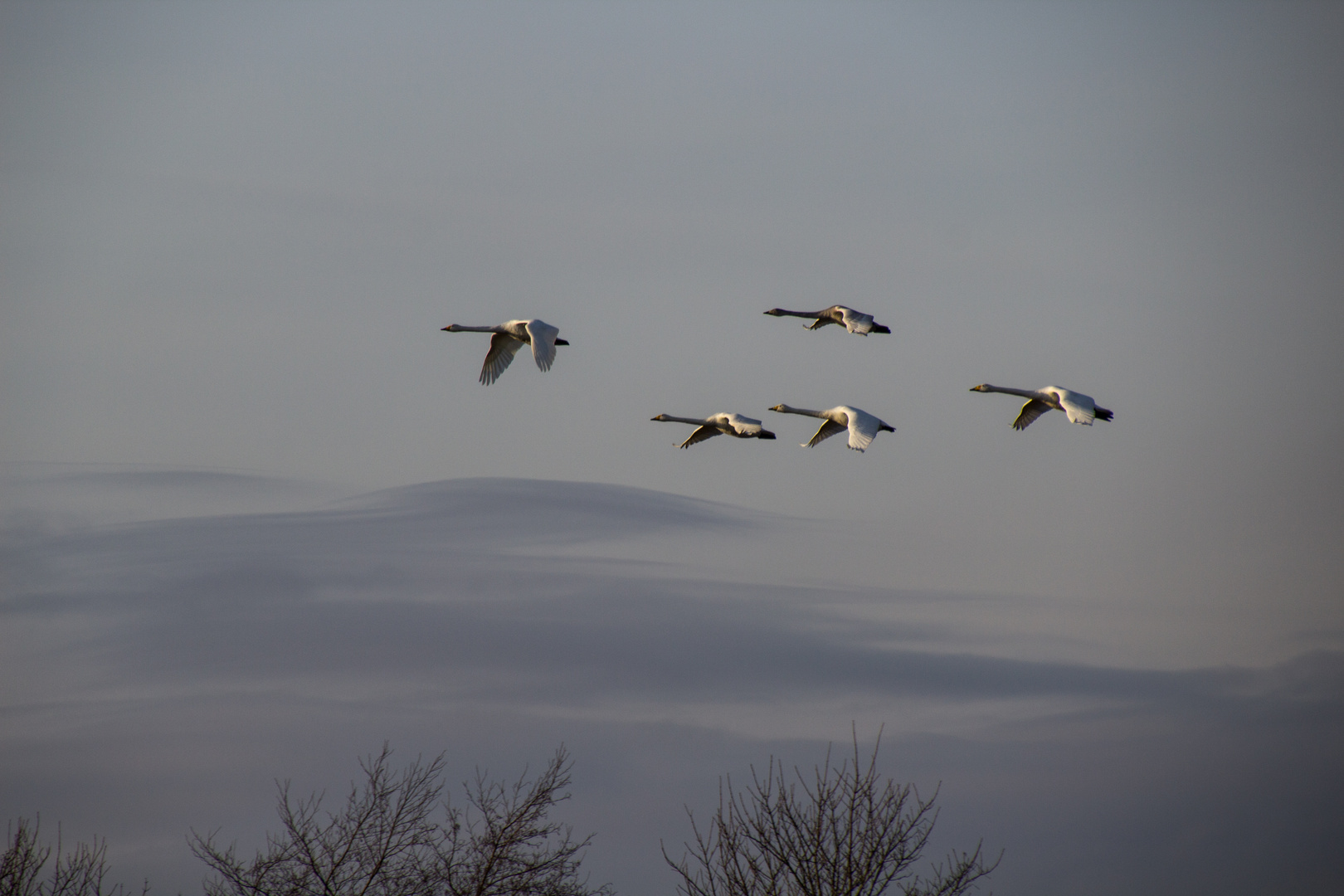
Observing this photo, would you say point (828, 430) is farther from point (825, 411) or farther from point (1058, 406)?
point (1058, 406)

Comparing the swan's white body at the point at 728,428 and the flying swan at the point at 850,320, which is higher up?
the flying swan at the point at 850,320

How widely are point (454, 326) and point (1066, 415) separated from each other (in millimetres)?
12583

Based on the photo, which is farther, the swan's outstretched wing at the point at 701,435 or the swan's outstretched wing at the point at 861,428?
the swan's outstretched wing at the point at 701,435

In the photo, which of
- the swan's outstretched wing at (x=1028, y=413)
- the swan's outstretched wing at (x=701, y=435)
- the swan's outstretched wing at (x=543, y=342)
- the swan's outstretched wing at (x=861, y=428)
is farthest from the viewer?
the swan's outstretched wing at (x=701, y=435)

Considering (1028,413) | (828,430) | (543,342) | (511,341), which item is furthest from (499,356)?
(1028,413)

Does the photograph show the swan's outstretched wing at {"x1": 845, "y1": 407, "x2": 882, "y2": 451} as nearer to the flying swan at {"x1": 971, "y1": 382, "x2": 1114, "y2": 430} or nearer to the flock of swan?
the flock of swan

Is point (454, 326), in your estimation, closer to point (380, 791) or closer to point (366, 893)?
point (380, 791)

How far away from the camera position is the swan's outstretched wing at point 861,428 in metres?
20.0

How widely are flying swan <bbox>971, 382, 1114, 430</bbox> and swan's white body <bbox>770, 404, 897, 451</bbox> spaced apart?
2684mm

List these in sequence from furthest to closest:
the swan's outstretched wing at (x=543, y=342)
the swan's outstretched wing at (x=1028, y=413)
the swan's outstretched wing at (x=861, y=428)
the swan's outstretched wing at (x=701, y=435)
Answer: the swan's outstretched wing at (x=701, y=435)
the swan's outstretched wing at (x=1028, y=413)
the swan's outstretched wing at (x=543, y=342)
the swan's outstretched wing at (x=861, y=428)

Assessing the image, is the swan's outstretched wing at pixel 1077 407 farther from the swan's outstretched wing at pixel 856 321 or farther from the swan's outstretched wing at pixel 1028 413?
the swan's outstretched wing at pixel 856 321

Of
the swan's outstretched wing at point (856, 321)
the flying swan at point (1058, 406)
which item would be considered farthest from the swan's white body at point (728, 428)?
the flying swan at point (1058, 406)

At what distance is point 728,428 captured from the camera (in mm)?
23297

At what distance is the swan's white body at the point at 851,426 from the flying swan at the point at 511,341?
4900mm
